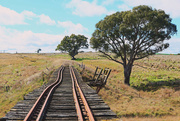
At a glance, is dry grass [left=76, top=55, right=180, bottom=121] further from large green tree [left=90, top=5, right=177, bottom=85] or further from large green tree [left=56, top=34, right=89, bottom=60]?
large green tree [left=56, top=34, right=89, bottom=60]

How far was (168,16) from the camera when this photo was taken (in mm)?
21375

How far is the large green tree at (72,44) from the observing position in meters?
71.4

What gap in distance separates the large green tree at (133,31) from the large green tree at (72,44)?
4671 centimetres

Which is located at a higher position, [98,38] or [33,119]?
[98,38]

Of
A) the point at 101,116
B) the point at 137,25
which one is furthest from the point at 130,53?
the point at 101,116

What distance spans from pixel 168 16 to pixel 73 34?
55880 mm

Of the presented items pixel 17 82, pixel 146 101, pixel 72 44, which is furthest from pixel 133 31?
pixel 72 44

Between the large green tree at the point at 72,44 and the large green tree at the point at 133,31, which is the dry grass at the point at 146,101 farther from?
the large green tree at the point at 72,44

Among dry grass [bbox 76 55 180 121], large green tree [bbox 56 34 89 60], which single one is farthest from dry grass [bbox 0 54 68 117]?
large green tree [bbox 56 34 89 60]

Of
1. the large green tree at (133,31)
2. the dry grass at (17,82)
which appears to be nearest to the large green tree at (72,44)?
the dry grass at (17,82)

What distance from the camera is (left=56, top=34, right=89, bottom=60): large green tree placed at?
71438mm

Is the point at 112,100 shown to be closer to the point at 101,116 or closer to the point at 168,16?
the point at 101,116

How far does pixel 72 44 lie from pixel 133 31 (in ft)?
168

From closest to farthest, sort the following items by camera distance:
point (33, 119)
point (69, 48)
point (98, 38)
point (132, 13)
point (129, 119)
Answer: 1. point (33, 119)
2. point (129, 119)
3. point (132, 13)
4. point (98, 38)
5. point (69, 48)
